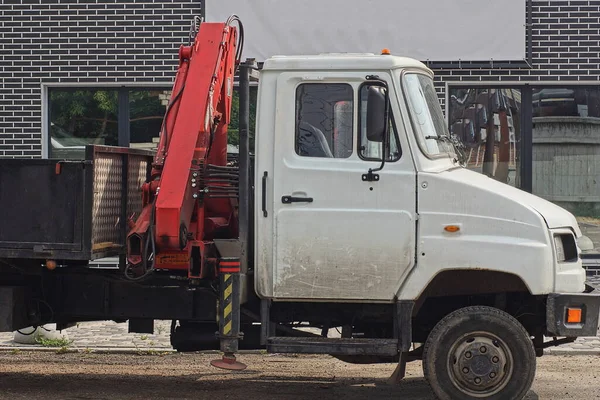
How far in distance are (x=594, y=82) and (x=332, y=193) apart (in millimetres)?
6377

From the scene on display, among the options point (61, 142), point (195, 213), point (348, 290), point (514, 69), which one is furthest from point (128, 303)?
point (514, 69)

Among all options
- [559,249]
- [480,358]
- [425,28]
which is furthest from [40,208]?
[425,28]

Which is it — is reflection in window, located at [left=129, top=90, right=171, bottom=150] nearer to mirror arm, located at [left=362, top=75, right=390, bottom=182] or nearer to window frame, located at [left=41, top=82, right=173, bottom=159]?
window frame, located at [left=41, top=82, right=173, bottom=159]

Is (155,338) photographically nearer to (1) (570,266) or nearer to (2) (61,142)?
(2) (61,142)

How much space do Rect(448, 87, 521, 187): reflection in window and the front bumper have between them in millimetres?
5528

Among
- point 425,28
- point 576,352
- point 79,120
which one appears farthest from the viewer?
point 79,120

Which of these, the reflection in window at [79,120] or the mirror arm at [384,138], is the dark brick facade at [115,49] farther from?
the mirror arm at [384,138]

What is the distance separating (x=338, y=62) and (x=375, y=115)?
520 mm

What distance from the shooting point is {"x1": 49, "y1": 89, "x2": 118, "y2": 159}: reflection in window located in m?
13.4

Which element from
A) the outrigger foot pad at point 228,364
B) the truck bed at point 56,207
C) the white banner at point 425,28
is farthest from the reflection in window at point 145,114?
the outrigger foot pad at point 228,364

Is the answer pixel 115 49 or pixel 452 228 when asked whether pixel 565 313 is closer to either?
pixel 452 228

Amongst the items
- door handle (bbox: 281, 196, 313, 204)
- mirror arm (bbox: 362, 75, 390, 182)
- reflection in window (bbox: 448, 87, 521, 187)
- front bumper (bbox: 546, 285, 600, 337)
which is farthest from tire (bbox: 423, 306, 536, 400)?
reflection in window (bbox: 448, 87, 521, 187)

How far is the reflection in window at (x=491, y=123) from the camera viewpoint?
13.1 meters

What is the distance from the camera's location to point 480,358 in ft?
25.1
